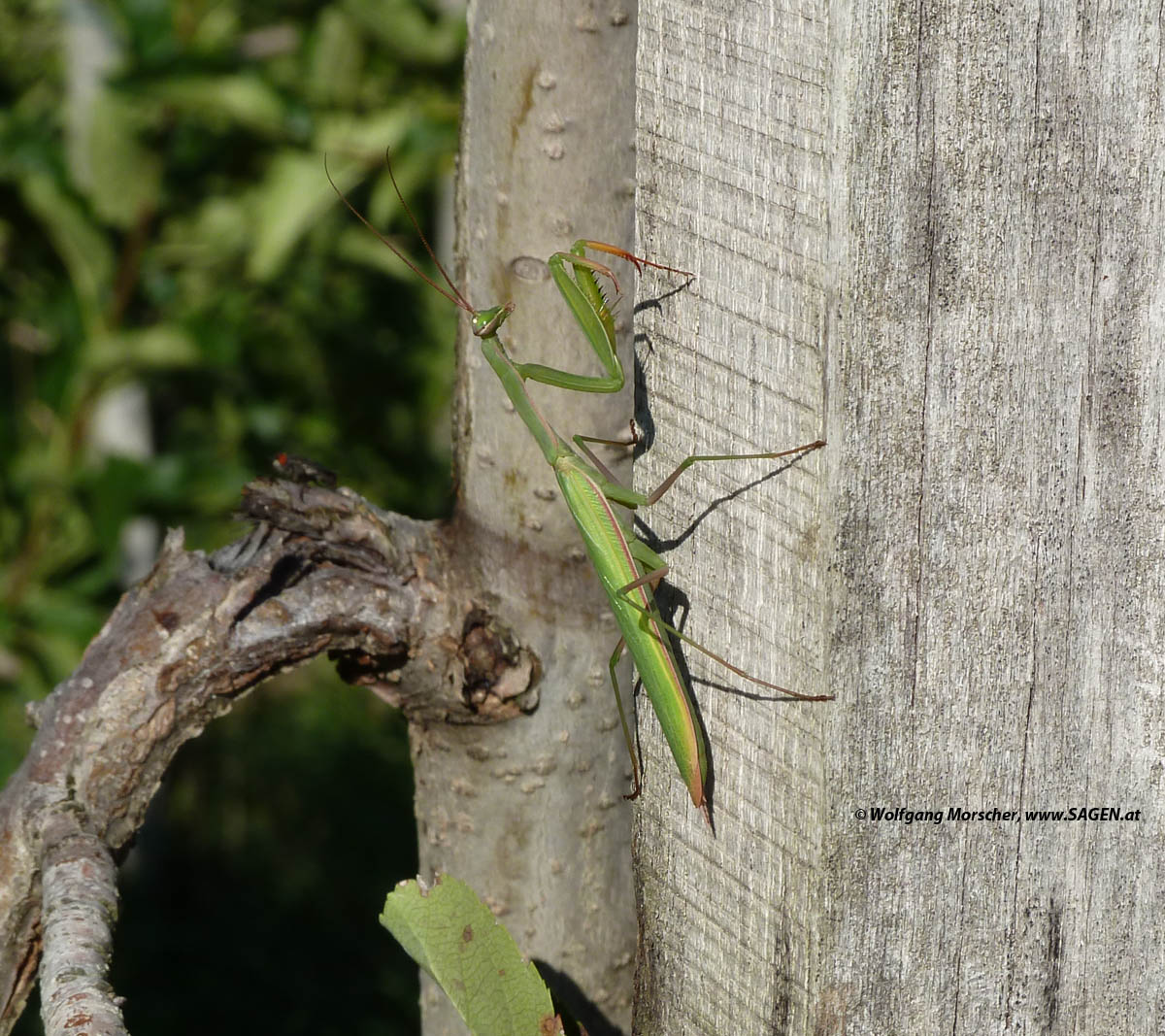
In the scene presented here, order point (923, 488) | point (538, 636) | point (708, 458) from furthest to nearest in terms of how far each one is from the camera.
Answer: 1. point (538, 636)
2. point (708, 458)
3. point (923, 488)

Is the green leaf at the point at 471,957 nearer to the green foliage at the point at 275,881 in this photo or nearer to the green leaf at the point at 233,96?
the green leaf at the point at 233,96

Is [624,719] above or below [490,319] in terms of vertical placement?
below

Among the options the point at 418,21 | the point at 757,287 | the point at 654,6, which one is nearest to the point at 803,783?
the point at 757,287

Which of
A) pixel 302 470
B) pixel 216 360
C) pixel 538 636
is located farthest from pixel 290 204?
pixel 538 636

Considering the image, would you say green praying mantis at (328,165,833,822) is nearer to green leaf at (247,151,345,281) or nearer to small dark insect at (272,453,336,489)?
small dark insect at (272,453,336,489)

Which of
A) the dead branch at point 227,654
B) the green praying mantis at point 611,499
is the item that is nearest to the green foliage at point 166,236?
the green praying mantis at point 611,499

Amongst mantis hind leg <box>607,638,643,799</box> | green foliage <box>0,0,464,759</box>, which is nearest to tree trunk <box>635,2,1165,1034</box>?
mantis hind leg <box>607,638,643,799</box>

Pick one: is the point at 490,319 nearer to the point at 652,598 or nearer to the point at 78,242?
the point at 652,598
